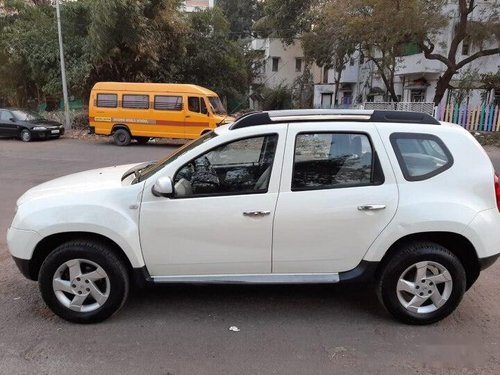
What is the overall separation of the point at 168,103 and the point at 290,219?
48.5ft

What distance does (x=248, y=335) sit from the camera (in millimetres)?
3439

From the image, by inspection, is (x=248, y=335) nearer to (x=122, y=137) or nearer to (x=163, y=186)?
(x=163, y=186)

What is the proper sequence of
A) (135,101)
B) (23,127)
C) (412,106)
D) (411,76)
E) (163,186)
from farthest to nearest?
(411,76) → (412,106) → (23,127) → (135,101) → (163,186)

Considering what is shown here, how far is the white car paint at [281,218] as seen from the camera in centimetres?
339

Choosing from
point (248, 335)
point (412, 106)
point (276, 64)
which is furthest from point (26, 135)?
point (276, 64)

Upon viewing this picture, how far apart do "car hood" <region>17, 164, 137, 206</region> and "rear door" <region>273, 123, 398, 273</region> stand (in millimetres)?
1368

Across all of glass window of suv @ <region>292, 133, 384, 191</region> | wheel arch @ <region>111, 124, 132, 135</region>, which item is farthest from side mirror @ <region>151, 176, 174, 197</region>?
wheel arch @ <region>111, 124, 132, 135</region>

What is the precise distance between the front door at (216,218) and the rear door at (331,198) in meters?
0.11

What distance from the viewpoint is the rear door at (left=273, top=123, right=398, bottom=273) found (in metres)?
3.40

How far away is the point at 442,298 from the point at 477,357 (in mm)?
500

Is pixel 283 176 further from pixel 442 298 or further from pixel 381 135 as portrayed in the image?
pixel 442 298

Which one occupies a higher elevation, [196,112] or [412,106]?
[412,106]

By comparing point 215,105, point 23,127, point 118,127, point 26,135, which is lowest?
point 26,135

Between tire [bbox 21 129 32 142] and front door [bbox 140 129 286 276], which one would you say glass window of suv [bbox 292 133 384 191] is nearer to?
front door [bbox 140 129 286 276]
